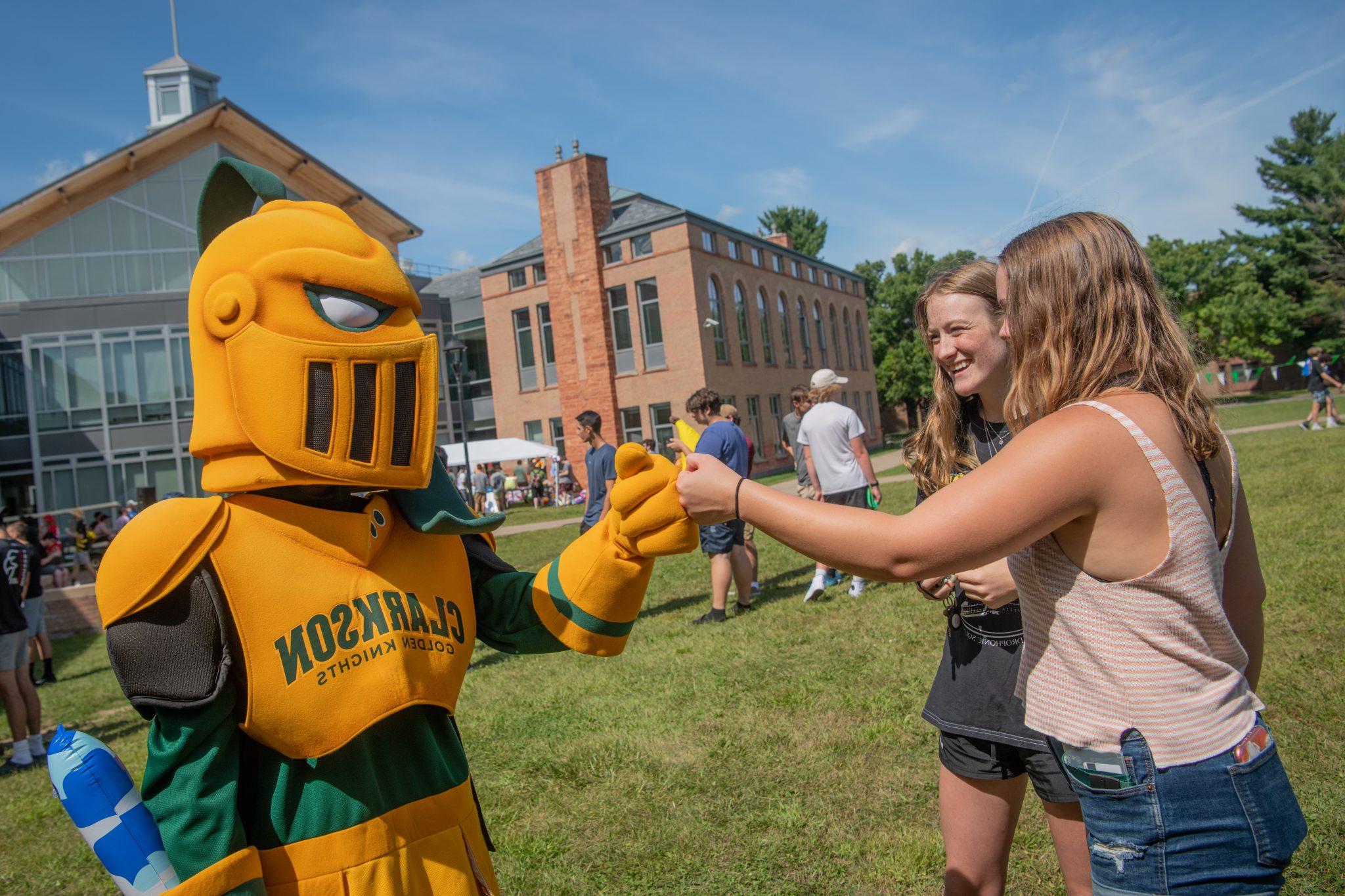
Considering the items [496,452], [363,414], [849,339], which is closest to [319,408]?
[363,414]

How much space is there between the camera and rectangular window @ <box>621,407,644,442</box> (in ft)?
98.7

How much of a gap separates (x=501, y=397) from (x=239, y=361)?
31.8 meters

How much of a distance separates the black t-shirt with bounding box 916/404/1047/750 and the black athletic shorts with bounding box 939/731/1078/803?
0.10 ft

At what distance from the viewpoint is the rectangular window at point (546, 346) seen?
31.8m

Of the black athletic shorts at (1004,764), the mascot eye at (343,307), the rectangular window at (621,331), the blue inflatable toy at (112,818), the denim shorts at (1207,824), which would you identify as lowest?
the black athletic shorts at (1004,764)

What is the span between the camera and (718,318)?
3067cm

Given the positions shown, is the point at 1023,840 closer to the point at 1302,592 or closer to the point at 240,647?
the point at 240,647

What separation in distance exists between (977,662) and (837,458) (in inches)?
212

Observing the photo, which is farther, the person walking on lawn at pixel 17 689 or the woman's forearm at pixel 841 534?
the person walking on lawn at pixel 17 689

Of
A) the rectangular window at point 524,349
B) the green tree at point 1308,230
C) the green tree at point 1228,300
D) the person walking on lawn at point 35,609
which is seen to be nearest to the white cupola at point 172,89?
the rectangular window at point 524,349

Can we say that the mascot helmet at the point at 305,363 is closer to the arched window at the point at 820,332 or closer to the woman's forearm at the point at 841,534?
the woman's forearm at the point at 841,534

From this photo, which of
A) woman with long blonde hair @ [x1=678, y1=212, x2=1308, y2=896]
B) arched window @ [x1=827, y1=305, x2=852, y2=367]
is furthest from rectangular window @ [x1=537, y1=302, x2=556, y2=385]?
woman with long blonde hair @ [x1=678, y1=212, x2=1308, y2=896]

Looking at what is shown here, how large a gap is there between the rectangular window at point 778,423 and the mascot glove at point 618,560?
1201 inches

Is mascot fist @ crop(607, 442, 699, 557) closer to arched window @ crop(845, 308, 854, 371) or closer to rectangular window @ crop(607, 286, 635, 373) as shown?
rectangular window @ crop(607, 286, 635, 373)
